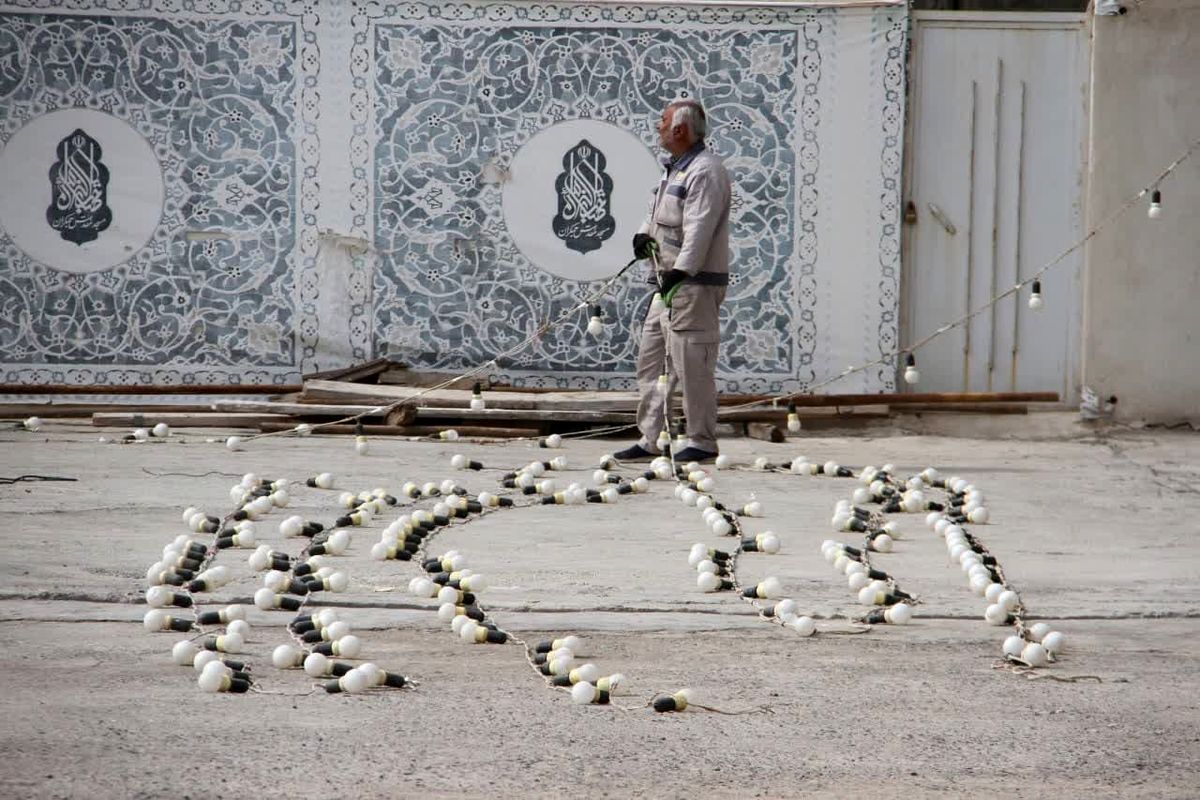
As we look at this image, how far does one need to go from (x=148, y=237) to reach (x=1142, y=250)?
6.60 metres

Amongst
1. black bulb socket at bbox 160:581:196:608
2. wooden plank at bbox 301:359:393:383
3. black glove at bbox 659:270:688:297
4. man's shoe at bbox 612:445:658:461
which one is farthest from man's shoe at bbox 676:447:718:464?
black bulb socket at bbox 160:581:196:608

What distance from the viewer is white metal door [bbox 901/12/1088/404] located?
10742mm

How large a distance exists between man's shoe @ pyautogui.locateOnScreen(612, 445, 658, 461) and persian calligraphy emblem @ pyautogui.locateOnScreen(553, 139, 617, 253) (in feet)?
7.28

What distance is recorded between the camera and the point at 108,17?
10711 millimetres

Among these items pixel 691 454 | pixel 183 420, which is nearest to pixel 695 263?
pixel 691 454

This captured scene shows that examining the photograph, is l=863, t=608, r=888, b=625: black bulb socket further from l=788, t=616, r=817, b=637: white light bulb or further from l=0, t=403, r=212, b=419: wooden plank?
l=0, t=403, r=212, b=419: wooden plank

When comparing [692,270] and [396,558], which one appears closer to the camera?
[396,558]

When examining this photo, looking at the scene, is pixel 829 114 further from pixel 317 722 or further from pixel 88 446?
pixel 317 722

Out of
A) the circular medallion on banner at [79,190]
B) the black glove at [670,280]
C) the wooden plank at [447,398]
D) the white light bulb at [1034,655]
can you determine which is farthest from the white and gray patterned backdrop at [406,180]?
the white light bulb at [1034,655]

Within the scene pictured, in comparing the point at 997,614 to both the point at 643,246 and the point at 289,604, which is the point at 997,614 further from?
the point at 643,246

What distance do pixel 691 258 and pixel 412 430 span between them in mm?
2395

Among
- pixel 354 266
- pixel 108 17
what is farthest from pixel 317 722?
pixel 108 17

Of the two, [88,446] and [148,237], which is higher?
[148,237]

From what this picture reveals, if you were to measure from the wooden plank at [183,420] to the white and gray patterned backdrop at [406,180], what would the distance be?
893mm
